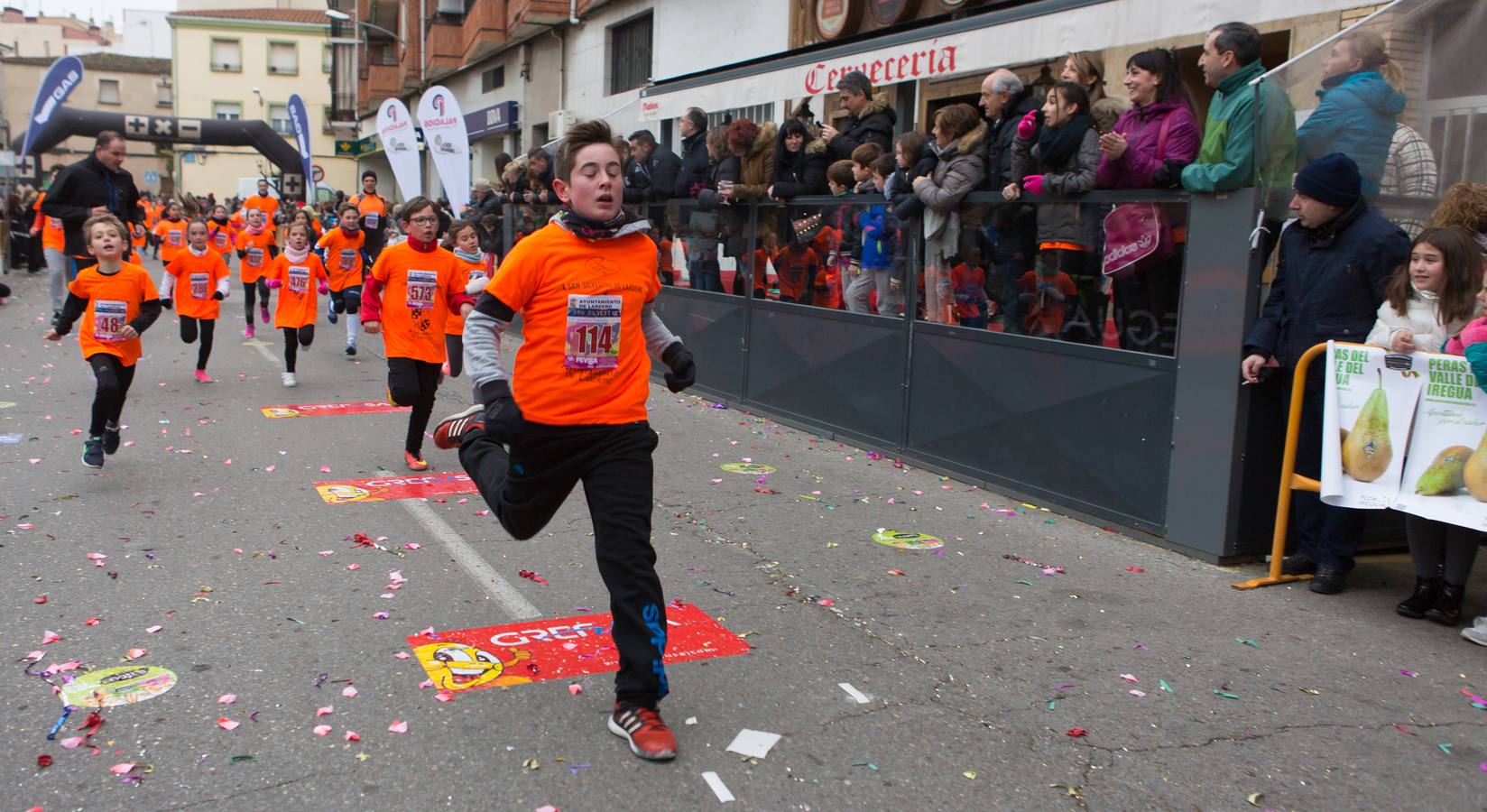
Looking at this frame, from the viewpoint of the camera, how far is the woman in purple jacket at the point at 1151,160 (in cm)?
653

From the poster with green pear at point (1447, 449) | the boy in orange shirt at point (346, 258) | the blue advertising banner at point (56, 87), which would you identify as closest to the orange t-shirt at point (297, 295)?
the boy in orange shirt at point (346, 258)

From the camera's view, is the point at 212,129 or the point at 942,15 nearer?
the point at 942,15

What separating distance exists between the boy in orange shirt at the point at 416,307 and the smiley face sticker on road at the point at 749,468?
2.06 meters

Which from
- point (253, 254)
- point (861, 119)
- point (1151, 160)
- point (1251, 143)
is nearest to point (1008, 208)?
point (1151, 160)

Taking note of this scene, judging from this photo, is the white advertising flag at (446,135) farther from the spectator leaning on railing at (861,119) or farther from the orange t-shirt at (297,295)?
the spectator leaning on railing at (861,119)

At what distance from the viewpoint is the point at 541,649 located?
4668mm

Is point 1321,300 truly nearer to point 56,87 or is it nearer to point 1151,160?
point 1151,160

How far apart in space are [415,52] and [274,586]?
35.2 metres

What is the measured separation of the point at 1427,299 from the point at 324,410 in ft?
27.3

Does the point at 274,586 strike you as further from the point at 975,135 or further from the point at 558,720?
the point at 975,135

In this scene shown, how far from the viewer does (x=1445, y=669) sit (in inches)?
190

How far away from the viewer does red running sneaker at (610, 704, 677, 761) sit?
3682mm

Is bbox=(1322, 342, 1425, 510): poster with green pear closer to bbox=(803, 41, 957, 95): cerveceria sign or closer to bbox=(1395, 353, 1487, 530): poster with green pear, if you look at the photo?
bbox=(1395, 353, 1487, 530): poster with green pear

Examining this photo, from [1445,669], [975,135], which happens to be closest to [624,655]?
[1445,669]
